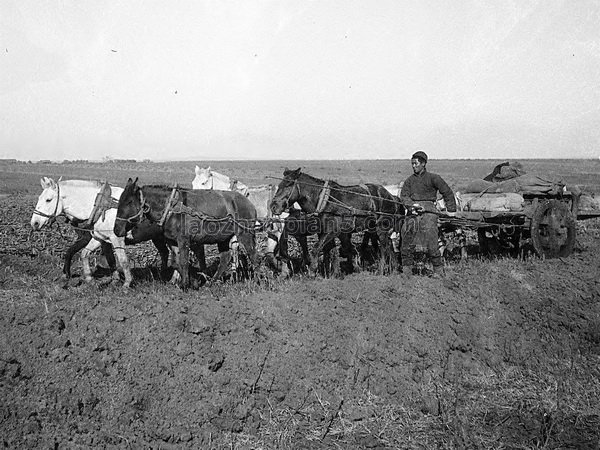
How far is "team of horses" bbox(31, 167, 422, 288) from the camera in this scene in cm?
839

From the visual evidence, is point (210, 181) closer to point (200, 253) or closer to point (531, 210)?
point (200, 253)

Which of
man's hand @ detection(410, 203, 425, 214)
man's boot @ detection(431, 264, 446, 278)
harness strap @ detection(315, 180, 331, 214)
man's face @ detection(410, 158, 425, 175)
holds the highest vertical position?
man's face @ detection(410, 158, 425, 175)

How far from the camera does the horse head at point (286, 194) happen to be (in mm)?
8750

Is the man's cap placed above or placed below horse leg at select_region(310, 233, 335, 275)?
above

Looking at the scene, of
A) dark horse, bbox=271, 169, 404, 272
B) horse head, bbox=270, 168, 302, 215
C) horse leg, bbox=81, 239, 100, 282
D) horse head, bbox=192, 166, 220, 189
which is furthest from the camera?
horse head, bbox=192, 166, 220, 189

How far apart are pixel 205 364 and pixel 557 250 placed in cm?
834

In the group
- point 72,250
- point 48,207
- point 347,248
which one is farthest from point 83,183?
point 347,248

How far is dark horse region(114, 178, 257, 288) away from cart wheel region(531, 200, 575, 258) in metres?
6.01

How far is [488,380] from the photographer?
682 centimetres

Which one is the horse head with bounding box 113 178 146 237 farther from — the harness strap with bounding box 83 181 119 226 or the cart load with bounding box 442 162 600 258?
the cart load with bounding box 442 162 600 258

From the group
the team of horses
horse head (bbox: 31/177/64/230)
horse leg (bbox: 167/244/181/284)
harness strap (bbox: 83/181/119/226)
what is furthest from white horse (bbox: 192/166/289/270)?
horse head (bbox: 31/177/64/230)

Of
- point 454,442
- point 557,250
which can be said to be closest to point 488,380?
point 454,442

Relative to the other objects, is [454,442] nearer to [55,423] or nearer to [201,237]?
[55,423]

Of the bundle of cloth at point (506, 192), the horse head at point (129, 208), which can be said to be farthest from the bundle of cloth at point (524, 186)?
the horse head at point (129, 208)
